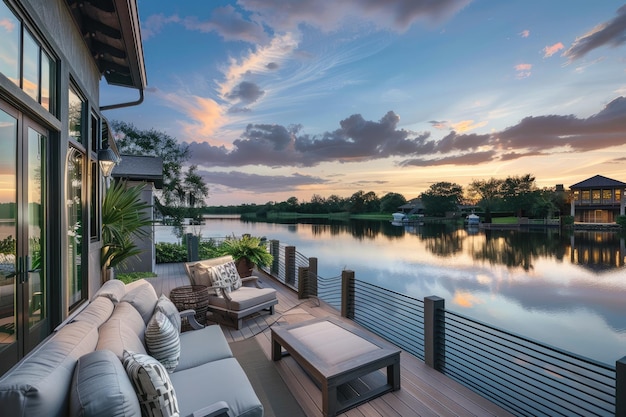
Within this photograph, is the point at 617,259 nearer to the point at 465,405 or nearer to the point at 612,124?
the point at 612,124

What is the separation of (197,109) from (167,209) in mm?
7336

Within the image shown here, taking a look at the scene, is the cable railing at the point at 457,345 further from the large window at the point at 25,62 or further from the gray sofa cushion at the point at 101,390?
the large window at the point at 25,62

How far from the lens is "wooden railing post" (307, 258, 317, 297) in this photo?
5.98 meters

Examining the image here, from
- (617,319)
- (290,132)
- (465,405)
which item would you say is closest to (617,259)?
(617,319)

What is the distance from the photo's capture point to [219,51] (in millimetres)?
10266

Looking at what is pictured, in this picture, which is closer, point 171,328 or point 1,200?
point 1,200

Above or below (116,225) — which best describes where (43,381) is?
below

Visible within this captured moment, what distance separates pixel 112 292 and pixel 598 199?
51867mm

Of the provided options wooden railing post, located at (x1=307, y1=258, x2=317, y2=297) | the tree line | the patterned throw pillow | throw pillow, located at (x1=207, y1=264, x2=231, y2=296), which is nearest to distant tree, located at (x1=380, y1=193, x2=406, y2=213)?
the tree line

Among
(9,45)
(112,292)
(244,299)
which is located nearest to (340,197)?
(244,299)

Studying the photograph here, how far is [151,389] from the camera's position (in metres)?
1.35

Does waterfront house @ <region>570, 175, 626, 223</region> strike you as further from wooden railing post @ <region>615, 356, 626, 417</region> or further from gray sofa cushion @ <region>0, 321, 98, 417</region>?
gray sofa cushion @ <region>0, 321, 98, 417</region>

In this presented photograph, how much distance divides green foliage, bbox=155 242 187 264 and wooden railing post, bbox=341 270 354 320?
7216 millimetres

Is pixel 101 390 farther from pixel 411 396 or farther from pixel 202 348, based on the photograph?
pixel 411 396
